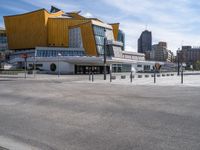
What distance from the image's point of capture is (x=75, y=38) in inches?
3932

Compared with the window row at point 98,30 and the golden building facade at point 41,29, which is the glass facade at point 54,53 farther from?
the window row at point 98,30

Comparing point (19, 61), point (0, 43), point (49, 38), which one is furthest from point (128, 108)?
point (0, 43)

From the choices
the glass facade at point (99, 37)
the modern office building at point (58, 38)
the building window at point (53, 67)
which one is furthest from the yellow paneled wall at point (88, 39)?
the building window at point (53, 67)

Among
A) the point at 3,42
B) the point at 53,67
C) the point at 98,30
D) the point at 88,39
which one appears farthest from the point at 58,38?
the point at 3,42

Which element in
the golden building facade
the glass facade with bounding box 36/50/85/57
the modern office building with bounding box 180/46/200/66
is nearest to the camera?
the glass facade with bounding box 36/50/85/57

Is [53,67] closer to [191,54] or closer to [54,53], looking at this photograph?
[54,53]

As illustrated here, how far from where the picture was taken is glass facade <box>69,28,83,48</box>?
9780cm

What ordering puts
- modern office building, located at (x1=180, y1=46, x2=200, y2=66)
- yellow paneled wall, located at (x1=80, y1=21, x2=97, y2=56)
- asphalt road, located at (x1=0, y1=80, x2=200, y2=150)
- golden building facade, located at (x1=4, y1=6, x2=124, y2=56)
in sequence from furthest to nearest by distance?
modern office building, located at (x1=180, y1=46, x2=200, y2=66)
golden building facade, located at (x1=4, y1=6, x2=124, y2=56)
yellow paneled wall, located at (x1=80, y1=21, x2=97, y2=56)
asphalt road, located at (x1=0, y1=80, x2=200, y2=150)

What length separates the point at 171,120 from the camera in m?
8.59

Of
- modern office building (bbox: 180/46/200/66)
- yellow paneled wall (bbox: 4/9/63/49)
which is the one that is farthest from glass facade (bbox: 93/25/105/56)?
modern office building (bbox: 180/46/200/66)

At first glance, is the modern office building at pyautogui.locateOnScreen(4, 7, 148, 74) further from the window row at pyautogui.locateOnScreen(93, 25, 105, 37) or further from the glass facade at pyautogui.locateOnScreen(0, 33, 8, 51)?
the glass facade at pyautogui.locateOnScreen(0, 33, 8, 51)

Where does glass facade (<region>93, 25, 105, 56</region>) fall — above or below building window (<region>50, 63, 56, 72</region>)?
above

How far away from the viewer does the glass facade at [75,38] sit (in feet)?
321

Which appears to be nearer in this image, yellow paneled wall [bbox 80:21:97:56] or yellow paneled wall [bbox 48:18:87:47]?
yellow paneled wall [bbox 80:21:97:56]
